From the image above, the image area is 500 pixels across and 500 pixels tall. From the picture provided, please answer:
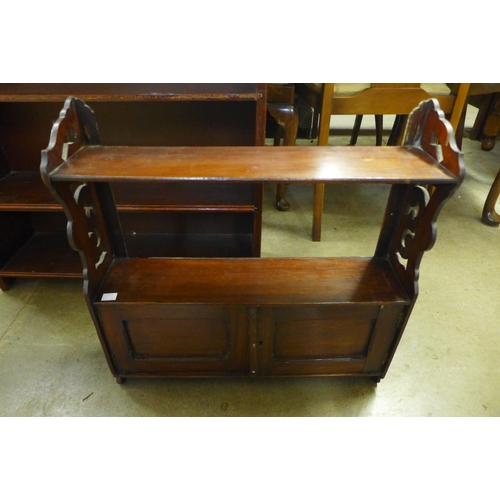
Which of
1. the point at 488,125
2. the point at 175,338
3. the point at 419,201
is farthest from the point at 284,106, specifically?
the point at 488,125

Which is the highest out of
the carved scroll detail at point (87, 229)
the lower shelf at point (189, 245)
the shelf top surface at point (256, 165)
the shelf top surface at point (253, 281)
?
the shelf top surface at point (256, 165)

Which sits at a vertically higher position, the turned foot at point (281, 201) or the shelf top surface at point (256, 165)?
the shelf top surface at point (256, 165)

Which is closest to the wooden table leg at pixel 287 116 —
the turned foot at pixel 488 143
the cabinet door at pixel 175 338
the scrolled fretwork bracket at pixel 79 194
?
the scrolled fretwork bracket at pixel 79 194

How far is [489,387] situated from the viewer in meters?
1.50

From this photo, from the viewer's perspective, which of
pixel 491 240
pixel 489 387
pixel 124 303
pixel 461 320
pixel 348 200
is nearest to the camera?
pixel 124 303

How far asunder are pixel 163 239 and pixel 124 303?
870mm

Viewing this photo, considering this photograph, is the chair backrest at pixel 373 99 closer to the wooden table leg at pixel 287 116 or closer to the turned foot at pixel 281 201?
the wooden table leg at pixel 287 116

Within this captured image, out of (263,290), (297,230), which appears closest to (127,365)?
(263,290)

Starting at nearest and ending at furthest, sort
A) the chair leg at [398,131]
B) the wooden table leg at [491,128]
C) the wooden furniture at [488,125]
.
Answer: the wooden furniture at [488,125]
the chair leg at [398,131]
the wooden table leg at [491,128]

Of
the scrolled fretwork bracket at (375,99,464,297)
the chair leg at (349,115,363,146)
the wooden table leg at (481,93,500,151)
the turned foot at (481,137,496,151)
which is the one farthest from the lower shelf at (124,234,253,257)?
the turned foot at (481,137,496,151)

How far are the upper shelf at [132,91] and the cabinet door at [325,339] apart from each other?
0.82 metres

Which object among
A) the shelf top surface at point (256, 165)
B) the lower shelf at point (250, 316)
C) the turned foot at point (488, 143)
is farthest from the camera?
the turned foot at point (488, 143)

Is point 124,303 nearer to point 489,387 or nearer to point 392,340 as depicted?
point 392,340

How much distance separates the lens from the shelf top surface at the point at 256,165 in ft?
3.34
